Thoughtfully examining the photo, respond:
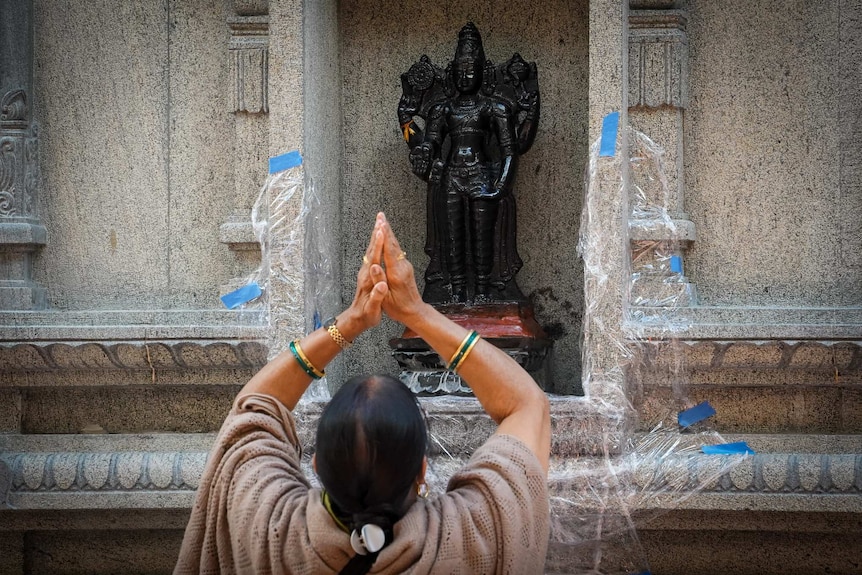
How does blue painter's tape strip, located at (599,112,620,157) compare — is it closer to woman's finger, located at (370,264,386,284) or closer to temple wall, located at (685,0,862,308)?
temple wall, located at (685,0,862,308)

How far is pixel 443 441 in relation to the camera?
4227 mm

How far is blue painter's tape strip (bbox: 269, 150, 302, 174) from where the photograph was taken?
14.4ft

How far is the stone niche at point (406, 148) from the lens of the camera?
5039mm

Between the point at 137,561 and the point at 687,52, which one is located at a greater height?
the point at 687,52

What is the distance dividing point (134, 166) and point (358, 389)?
3323 millimetres

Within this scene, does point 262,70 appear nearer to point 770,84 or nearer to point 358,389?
point 770,84

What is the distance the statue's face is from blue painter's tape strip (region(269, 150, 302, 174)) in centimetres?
86

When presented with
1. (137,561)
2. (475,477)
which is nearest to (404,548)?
(475,477)

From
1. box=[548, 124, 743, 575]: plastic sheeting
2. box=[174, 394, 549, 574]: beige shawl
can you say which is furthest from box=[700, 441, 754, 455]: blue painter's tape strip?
box=[174, 394, 549, 574]: beige shawl

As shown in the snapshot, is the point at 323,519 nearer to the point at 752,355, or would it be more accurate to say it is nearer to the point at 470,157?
the point at 752,355

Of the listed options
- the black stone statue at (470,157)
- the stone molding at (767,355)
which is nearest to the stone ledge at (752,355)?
the stone molding at (767,355)

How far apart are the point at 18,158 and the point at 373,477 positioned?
3.57 meters

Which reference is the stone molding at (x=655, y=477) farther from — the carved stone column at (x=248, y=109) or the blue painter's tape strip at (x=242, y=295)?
the carved stone column at (x=248, y=109)

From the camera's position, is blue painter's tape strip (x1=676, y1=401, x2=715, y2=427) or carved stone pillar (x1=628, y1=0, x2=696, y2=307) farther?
carved stone pillar (x1=628, y1=0, x2=696, y2=307)
